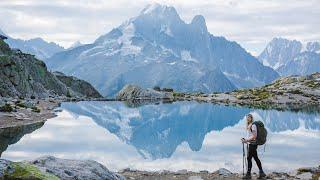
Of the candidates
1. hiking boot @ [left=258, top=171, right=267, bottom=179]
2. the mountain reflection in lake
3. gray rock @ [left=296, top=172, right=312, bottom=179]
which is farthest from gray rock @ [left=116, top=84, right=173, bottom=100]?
hiking boot @ [left=258, top=171, right=267, bottom=179]

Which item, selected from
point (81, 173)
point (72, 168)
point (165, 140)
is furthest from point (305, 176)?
point (165, 140)

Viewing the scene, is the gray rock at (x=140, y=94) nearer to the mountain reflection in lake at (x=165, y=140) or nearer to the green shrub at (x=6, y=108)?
the mountain reflection in lake at (x=165, y=140)

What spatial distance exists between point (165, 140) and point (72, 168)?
37574 mm

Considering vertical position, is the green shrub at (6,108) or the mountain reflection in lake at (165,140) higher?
the green shrub at (6,108)

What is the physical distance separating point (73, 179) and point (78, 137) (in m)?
34.1

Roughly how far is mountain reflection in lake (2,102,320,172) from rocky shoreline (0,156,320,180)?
16.7 feet

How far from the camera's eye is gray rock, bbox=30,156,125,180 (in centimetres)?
1975

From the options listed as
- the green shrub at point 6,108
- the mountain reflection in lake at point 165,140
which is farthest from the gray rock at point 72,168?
the green shrub at point 6,108

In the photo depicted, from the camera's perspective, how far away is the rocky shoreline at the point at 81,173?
1656cm

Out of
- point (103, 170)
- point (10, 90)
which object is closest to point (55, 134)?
point (103, 170)

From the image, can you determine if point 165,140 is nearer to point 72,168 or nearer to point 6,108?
point 6,108

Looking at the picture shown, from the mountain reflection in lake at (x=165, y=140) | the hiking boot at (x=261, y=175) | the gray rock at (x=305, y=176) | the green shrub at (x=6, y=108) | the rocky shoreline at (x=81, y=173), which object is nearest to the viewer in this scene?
the rocky shoreline at (x=81, y=173)

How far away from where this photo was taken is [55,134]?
2077 inches

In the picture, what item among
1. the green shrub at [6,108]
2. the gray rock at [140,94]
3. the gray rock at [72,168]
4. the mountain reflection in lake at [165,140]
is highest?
the gray rock at [140,94]
